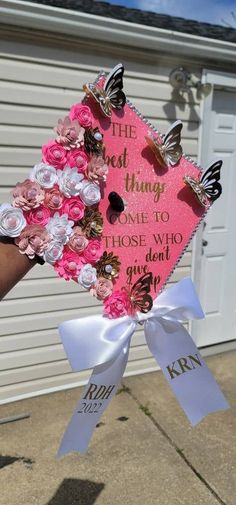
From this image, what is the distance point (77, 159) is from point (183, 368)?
2.36ft

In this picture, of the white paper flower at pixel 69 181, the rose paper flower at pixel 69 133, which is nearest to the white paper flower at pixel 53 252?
the white paper flower at pixel 69 181

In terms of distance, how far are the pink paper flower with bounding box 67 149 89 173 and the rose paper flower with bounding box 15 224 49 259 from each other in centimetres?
19

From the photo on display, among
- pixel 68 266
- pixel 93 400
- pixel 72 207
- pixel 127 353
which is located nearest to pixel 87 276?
pixel 68 266

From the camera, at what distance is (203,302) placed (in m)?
4.45

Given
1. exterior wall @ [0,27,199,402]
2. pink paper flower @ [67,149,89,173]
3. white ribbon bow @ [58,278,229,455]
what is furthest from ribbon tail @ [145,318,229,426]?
exterior wall @ [0,27,199,402]

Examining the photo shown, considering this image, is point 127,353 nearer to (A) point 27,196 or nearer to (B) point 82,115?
(A) point 27,196

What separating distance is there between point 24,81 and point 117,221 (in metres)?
2.36

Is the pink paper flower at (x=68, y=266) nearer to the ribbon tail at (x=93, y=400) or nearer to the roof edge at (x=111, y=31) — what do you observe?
the ribbon tail at (x=93, y=400)

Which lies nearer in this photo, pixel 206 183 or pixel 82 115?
pixel 82 115

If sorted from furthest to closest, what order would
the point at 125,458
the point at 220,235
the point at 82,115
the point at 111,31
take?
Result: the point at 220,235 → the point at 111,31 → the point at 125,458 → the point at 82,115

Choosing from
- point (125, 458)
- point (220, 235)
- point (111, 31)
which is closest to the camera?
point (125, 458)

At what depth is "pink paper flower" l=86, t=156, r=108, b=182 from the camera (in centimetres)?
122

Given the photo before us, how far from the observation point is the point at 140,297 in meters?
1.34

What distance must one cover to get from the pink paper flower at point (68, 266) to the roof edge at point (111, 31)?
2398mm
